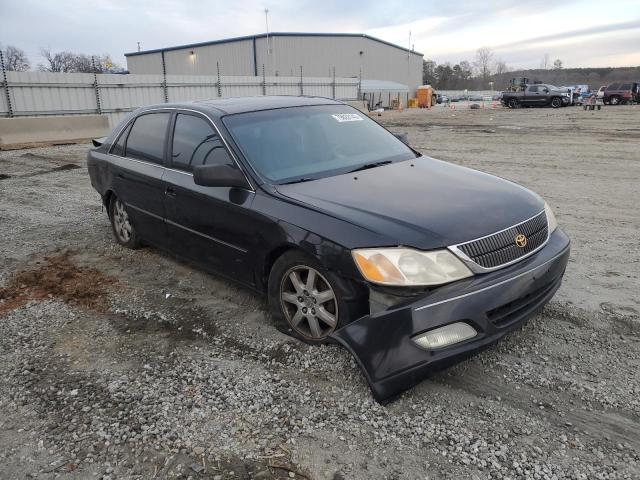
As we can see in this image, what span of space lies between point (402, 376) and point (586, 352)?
1.41 m

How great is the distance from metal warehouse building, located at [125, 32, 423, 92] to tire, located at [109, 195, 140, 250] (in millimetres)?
43426

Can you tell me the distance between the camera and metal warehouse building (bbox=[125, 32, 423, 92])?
5097 cm

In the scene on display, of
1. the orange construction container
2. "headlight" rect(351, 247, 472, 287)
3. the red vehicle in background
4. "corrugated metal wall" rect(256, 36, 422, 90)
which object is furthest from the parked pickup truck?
"headlight" rect(351, 247, 472, 287)

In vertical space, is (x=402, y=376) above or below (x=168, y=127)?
below

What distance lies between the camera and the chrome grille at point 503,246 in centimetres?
285

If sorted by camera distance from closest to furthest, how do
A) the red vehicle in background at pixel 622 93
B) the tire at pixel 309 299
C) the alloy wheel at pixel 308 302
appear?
the tire at pixel 309 299, the alloy wheel at pixel 308 302, the red vehicle in background at pixel 622 93

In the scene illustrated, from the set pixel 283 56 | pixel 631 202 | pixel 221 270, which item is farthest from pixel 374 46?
pixel 221 270

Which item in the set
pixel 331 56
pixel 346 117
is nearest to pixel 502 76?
pixel 331 56

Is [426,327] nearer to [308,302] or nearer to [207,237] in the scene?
[308,302]

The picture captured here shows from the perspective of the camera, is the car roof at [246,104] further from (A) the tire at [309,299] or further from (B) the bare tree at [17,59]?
(B) the bare tree at [17,59]

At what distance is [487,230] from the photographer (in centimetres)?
296

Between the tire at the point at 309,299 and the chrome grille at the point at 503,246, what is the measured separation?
0.69 metres

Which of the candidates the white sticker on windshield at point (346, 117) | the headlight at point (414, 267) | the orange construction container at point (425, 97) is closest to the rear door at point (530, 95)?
the orange construction container at point (425, 97)

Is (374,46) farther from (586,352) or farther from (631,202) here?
(586,352)
